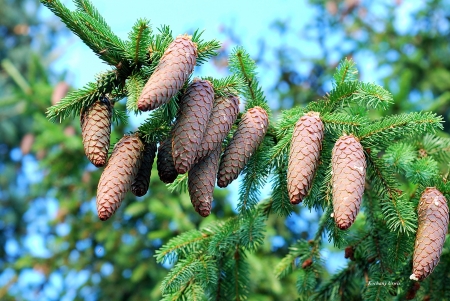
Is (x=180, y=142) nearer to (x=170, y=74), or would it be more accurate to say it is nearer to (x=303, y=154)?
(x=170, y=74)

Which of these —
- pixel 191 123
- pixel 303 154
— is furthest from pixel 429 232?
pixel 191 123

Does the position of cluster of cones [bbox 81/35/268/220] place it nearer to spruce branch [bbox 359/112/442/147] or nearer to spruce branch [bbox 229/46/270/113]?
spruce branch [bbox 229/46/270/113]

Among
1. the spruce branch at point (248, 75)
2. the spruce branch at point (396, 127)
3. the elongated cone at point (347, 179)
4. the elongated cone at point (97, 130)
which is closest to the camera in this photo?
the elongated cone at point (347, 179)

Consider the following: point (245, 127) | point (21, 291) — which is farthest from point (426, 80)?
point (21, 291)

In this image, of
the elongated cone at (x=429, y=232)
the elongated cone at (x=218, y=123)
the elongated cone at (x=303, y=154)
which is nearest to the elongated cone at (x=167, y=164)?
the elongated cone at (x=218, y=123)

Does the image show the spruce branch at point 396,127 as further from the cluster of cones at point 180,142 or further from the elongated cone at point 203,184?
the elongated cone at point 203,184

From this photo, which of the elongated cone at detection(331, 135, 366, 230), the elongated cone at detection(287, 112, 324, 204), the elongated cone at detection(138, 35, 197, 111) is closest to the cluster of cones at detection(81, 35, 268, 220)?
the elongated cone at detection(138, 35, 197, 111)
